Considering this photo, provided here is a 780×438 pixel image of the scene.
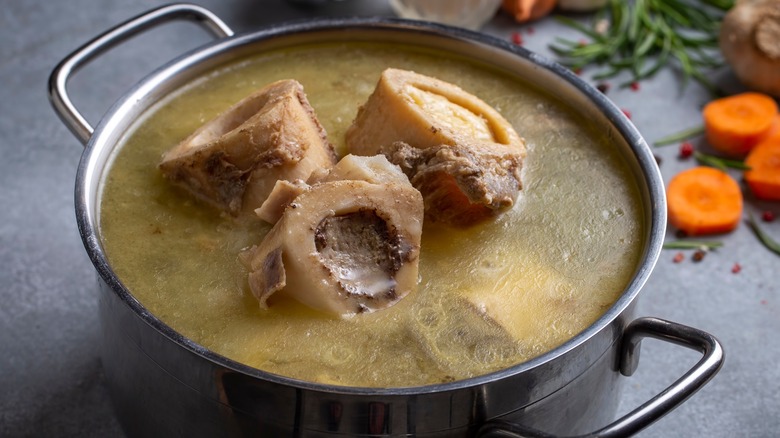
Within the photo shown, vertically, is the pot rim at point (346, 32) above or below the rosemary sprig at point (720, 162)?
above

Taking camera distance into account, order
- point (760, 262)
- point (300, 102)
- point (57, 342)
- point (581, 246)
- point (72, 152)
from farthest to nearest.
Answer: point (72, 152) → point (760, 262) → point (57, 342) → point (300, 102) → point (581, 246)

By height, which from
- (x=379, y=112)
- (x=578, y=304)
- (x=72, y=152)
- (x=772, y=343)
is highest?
(x=379, y=112)

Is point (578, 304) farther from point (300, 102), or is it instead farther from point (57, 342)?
point (57, 342)

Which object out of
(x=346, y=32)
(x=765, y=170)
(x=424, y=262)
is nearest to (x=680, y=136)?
(x=765, y=170)

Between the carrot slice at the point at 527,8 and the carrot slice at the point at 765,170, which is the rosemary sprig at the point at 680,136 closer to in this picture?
the carrot slice at the point at 765,170

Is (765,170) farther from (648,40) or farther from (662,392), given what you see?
(662,392)

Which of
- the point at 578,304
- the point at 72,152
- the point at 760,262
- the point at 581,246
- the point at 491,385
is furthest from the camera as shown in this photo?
the point at 72,152

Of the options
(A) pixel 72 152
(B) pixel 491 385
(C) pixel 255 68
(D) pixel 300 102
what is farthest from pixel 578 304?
(A) pixel 72 152

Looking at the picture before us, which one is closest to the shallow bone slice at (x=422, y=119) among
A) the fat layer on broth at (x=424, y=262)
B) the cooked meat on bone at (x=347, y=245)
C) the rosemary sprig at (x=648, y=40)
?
the fat layer on broth at (x=424, y=262)
